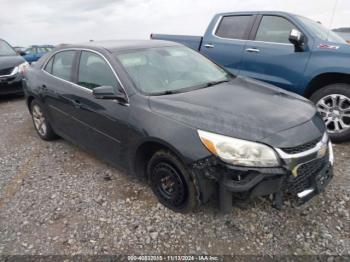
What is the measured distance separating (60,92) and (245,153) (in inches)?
103

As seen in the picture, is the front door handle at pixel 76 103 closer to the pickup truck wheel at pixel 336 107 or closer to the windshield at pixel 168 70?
the windshield at pixel 168 70

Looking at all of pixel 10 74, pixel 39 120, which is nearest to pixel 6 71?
pixel 10 74

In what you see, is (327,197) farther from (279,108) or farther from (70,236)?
(70,236)

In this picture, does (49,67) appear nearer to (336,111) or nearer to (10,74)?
(10,74)

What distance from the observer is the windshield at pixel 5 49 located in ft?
26.3

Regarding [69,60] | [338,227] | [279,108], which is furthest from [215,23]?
[338,227]

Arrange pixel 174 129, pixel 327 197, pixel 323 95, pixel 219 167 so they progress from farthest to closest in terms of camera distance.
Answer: pixel 323 95, pixel 327 197, pixel 174 129, pixel 219 167

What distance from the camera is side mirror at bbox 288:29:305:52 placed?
404cm

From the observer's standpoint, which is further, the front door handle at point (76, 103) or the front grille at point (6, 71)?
the front grille at point (6, 71)

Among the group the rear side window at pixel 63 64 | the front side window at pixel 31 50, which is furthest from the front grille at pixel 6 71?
the front side window at pixel 31 50

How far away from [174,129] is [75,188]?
1.58 m

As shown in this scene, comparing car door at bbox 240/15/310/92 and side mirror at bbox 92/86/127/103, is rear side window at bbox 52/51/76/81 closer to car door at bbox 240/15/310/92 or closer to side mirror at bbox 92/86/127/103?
side mirror at bbox 92/86/127/103

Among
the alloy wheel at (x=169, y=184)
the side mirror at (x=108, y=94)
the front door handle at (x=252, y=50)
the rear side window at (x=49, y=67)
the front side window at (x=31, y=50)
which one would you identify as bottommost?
the alloy wheel at (x=169, y=184)

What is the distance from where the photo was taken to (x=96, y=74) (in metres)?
3.31
